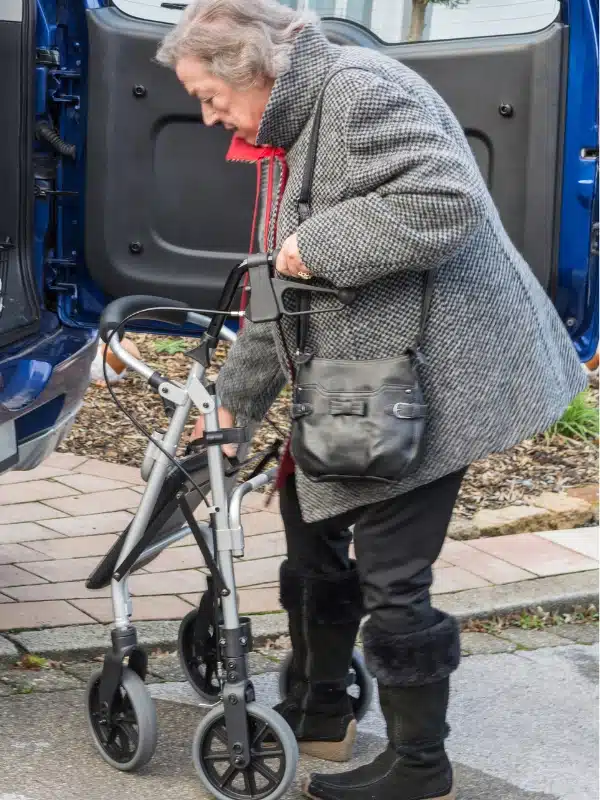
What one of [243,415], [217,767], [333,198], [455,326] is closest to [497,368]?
[455,326]

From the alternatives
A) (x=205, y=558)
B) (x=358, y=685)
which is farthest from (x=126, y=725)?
(x=358, y=685)

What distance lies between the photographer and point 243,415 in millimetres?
3250

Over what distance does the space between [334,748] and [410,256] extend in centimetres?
132

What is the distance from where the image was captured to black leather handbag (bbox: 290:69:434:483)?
273cm

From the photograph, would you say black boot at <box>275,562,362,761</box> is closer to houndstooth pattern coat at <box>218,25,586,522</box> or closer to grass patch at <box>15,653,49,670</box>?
houndstooth pattern coat at <box>218,25,586,522</box>

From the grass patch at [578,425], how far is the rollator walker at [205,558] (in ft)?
11.1

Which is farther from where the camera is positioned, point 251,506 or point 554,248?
point 251,506

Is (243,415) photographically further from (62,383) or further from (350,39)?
(350,39)

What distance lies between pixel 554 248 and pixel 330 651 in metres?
1.36

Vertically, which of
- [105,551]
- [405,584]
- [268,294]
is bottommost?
[105,551]

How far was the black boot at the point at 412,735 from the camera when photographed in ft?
9.49

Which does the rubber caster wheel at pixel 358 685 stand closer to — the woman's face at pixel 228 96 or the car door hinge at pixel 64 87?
the woman's face at pixel 228 96

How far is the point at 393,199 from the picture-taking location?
2.63 m

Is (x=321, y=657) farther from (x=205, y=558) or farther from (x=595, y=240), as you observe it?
(x=595, y=240)
